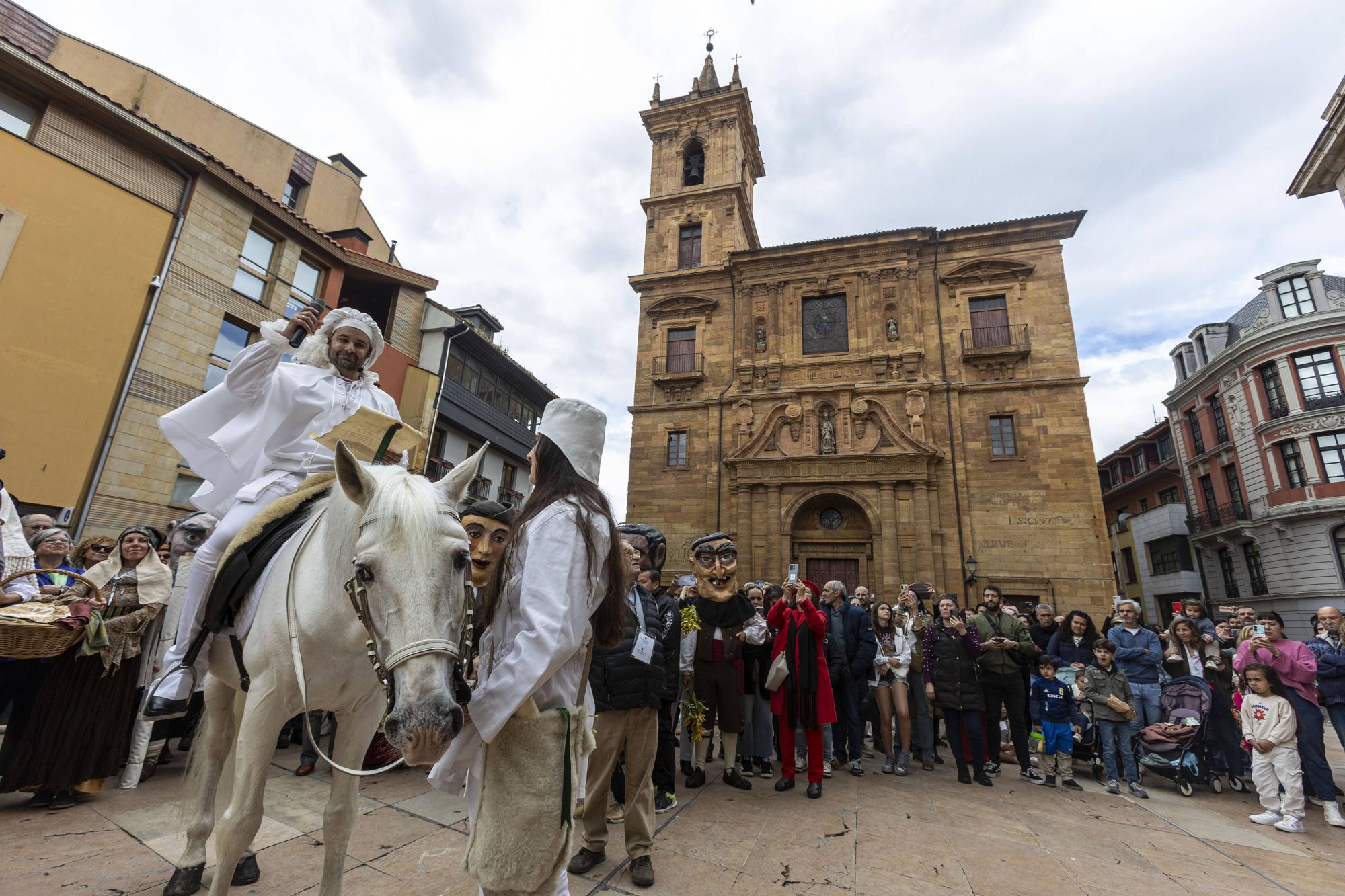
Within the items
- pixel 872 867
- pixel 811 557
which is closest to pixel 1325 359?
pixel 811 557

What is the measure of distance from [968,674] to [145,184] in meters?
19.1

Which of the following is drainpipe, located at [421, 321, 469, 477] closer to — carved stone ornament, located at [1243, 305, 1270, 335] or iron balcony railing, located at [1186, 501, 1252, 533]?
iron balcony railing, located at [1186, 501, 1252, 533]

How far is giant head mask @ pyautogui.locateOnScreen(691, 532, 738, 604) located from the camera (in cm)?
580

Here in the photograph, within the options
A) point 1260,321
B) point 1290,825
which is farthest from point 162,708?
point 1260,321

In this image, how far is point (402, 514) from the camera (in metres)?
1.89

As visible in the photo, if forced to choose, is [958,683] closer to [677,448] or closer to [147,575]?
[147,575]

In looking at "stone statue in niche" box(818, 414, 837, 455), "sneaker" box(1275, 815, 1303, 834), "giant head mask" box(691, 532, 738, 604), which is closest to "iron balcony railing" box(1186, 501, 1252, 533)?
"stone statue in niche" box(818, 414, 837, 455)

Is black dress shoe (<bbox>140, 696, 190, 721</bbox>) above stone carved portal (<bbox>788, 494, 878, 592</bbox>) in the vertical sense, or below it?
below

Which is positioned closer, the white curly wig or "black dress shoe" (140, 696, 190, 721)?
"black dress shoe" (140, 696, 190, 721)

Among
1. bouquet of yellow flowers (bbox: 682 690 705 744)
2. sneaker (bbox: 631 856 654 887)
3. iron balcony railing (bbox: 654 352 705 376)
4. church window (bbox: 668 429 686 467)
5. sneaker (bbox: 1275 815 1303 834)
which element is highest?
iron balcony railing (bbox: 654 352 705 376)

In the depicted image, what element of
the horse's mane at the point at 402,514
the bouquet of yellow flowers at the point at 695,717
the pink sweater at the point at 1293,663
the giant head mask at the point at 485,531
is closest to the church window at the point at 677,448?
the bouquet of yellow flowers at the point at 695,717

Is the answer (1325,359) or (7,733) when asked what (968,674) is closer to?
(7,733)

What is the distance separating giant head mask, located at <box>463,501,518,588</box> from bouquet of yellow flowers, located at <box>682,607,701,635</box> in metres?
2.07

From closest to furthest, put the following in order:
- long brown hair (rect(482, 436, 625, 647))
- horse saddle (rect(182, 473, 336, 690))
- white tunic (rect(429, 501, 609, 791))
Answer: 1. white tunic (rect(429, 501, 609, 791))
2. long brown hair (rect(482, 436, 625, 647))
3. horse saddle (rect(182, 473, 336, 690))
